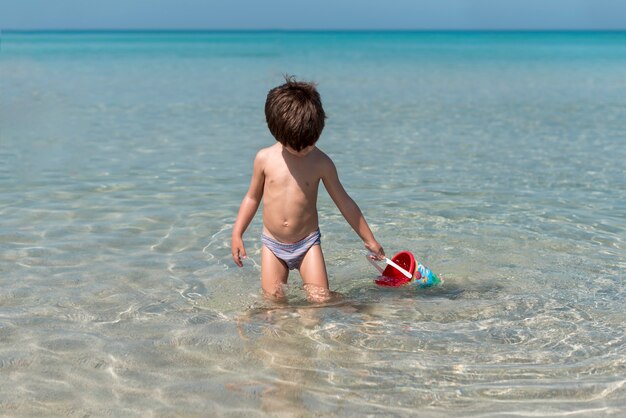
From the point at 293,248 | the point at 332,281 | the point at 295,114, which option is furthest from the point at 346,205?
the point at 332,281

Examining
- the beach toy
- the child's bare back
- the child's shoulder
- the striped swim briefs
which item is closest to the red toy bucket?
the beach toy

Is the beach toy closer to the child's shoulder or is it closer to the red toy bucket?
the red toy bucket

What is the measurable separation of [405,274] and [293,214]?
31.4 inches

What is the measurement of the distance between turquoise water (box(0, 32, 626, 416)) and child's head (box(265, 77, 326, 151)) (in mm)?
1026

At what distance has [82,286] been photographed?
16.6 ft

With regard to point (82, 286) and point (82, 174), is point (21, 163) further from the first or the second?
point (82, 286)

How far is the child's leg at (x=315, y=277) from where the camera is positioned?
15.4ft

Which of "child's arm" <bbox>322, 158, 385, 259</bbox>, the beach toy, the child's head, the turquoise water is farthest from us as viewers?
the beach toy

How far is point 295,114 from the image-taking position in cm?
421

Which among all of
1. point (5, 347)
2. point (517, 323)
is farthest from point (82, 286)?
point (517, 323)

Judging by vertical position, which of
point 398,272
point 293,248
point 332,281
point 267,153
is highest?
point 267,153

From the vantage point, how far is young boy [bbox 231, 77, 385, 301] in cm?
461

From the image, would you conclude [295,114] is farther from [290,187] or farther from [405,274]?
[405,274]

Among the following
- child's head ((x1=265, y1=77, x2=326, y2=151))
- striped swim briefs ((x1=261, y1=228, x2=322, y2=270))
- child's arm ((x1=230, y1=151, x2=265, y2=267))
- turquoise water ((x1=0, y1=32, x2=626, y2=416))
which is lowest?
turquoise water ((x1=0, y1=32, x2=626, y2=416))
